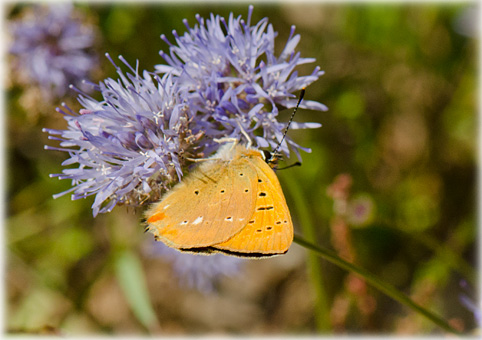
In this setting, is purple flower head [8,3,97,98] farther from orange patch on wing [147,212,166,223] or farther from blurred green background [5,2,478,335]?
orange patch on wing [147,212,166,223]

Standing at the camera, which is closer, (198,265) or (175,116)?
(175,116)

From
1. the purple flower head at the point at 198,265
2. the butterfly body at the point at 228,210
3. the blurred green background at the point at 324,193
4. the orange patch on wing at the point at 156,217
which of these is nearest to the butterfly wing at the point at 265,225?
the butterfly body at the point at 228,210

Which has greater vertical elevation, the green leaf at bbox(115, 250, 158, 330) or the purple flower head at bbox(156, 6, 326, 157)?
the purple flower head at bbox(156, 6, 326, 157)

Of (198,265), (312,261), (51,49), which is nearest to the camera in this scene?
(312,261)

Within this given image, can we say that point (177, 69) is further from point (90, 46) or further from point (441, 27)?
point (441, 27)

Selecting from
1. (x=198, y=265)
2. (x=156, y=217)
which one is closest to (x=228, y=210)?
(x=156, y=217)

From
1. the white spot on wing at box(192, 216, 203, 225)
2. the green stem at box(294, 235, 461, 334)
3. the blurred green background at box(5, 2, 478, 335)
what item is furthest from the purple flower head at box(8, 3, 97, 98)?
the green stem at box(294, 235, 461, 334)

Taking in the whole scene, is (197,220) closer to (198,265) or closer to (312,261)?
(312,261)
